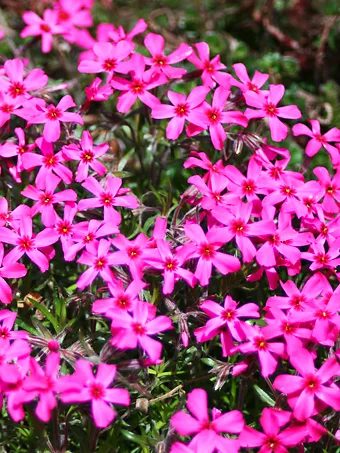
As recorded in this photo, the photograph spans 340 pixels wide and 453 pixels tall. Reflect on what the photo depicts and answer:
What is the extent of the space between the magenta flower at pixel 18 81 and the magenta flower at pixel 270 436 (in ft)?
4.97

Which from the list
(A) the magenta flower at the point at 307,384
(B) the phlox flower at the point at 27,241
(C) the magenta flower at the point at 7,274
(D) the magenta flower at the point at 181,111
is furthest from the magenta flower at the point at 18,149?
(A) the magenta flower at the point at 307,384

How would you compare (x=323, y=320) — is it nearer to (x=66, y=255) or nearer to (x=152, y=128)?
(x=66, y=255)

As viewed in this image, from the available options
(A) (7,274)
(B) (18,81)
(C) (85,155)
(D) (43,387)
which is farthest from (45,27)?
(D) (43,387)

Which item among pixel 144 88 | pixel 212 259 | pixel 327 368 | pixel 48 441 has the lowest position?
pixel 48 441

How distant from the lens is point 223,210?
86.0 inches

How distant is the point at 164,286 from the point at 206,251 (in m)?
0.20

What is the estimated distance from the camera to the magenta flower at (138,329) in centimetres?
188

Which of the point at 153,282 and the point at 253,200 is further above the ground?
the point at 253,200

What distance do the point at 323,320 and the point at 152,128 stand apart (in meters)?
1.17

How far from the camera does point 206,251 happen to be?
213 centimetres

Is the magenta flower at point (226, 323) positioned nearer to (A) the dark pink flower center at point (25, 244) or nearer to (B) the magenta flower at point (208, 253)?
(B) the magenta flower at point (208, 253)

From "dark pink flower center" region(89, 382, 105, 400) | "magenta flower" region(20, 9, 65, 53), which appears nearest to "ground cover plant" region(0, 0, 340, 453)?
"dark pink flower center" region(89, 382, 105, 400)

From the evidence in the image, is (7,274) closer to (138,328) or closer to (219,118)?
(138,328)

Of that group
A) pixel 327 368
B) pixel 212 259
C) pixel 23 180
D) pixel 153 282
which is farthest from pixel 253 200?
pixel 23 180
